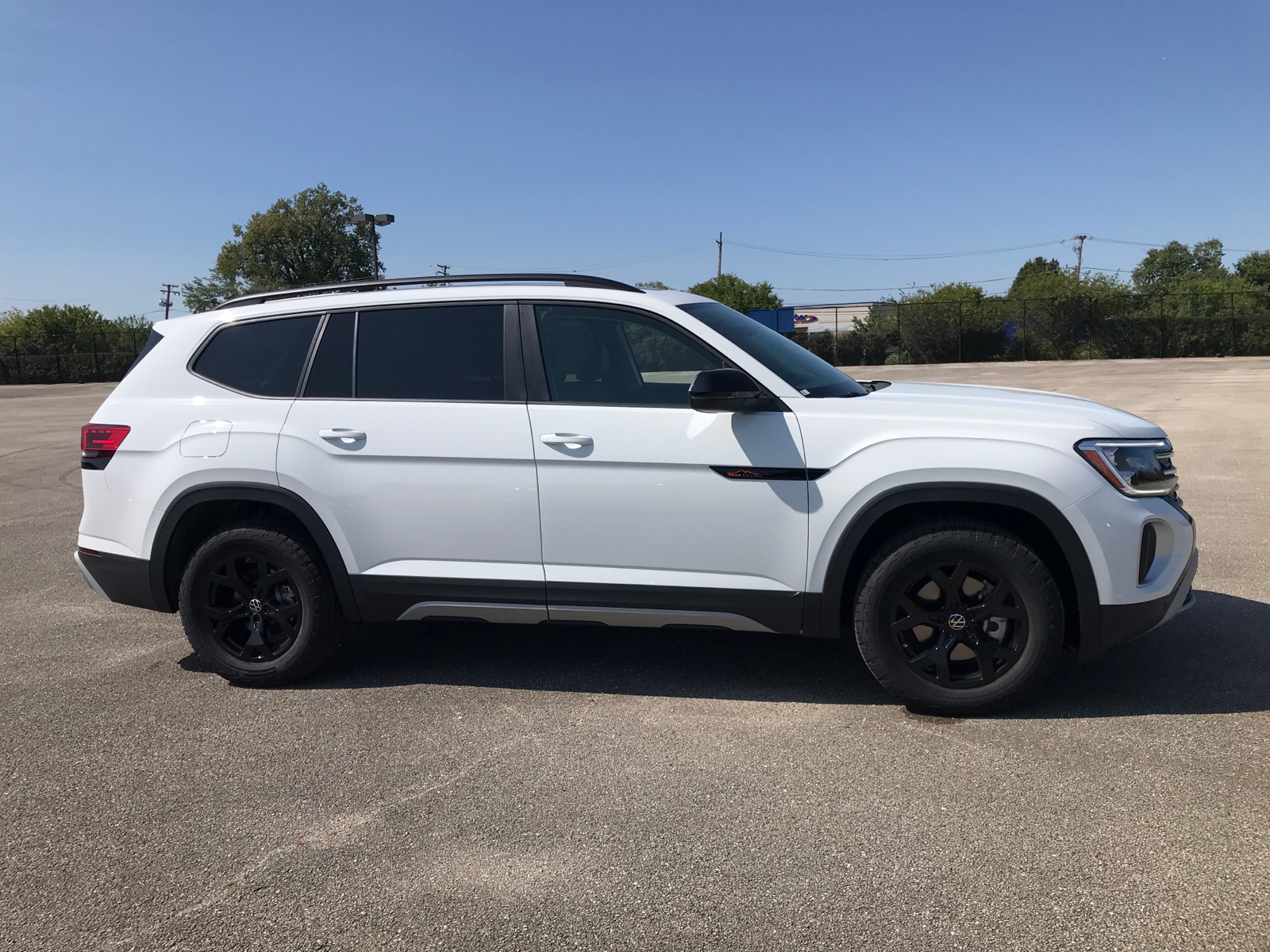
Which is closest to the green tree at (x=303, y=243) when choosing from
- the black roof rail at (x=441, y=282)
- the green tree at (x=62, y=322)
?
the green tree at (x=62, y=322)

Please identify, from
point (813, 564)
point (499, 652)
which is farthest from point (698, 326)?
point (499, 652)

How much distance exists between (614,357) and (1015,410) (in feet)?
5.65

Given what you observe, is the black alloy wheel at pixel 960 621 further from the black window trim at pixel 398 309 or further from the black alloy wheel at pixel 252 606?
the black alloy wheel at pixel 252 606

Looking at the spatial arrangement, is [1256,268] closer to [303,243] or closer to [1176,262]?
[1176,262]

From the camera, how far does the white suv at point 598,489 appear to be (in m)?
3.81

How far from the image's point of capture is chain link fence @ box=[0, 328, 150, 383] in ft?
159

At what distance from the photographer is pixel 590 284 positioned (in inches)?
175

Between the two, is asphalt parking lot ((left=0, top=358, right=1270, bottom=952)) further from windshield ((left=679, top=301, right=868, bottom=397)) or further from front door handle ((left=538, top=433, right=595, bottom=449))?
windshield ((left=679, top=301, right=868, bottom=397))

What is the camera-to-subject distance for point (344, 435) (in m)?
4.32

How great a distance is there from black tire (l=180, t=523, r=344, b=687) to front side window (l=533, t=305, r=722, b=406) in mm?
1470


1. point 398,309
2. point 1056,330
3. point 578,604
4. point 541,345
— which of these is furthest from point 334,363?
point 1056,330

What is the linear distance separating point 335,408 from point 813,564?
225 centimetres

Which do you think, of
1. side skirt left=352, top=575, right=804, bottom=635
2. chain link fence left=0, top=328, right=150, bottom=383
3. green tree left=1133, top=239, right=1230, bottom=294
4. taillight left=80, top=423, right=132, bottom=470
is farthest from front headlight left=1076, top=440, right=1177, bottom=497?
green tree left=1133, top=239, right=1230, bottom=294

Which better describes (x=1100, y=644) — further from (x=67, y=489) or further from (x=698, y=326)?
(x=67, y=489)
